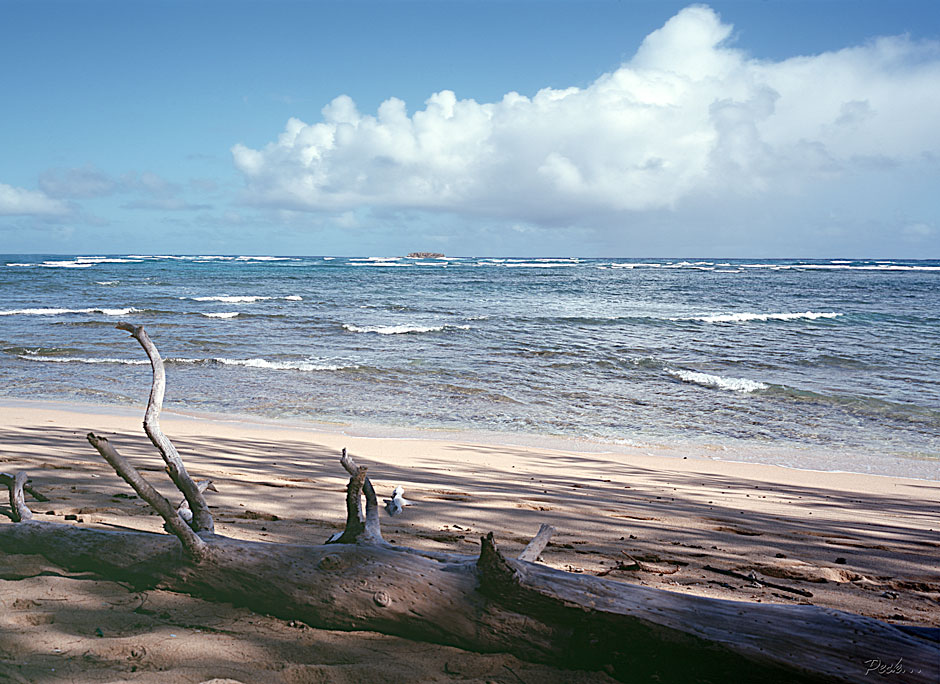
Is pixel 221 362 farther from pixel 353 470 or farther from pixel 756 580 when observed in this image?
pixel 756 580

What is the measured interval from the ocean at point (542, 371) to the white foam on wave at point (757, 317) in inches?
4.4

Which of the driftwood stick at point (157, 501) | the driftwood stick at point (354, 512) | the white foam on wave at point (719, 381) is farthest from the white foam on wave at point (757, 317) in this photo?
the driftwood stick at point (157, 501)

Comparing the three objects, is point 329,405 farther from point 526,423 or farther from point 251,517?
point 251,517

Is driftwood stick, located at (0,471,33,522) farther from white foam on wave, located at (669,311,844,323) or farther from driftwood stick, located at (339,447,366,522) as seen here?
white foam on wave, located at (669,311,844,323)

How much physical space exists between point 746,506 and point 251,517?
381 cm

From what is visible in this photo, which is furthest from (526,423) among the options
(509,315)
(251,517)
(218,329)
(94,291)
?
(94,291)

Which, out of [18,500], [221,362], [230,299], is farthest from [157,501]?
[230,299]

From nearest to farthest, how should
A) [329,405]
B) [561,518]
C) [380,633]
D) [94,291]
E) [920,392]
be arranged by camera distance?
[380,633] → [561,518] → [329,405] → [920,392] → [94,291]

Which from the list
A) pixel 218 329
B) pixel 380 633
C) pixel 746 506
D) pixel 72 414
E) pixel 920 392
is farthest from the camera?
pixel 218 329

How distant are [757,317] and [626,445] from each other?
17486 millimetres

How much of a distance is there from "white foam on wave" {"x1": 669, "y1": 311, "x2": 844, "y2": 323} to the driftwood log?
2042 cm

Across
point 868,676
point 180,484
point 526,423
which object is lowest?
point 526,423

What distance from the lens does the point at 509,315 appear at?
22688 millimetres

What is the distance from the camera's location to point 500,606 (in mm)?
2162
